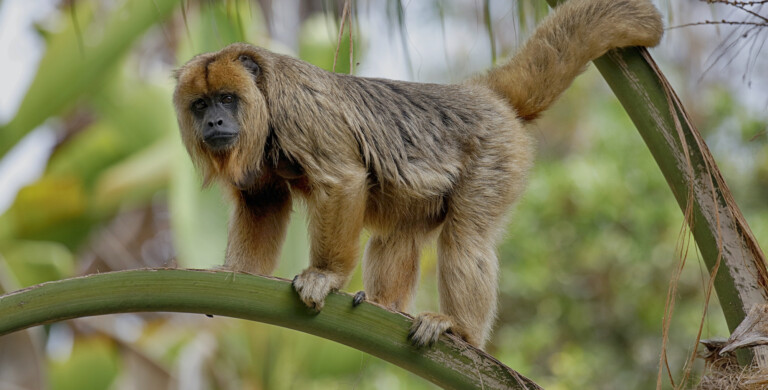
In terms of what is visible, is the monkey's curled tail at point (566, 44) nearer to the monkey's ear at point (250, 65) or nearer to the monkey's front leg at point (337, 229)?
the monkey's front leg at point (337, 229)

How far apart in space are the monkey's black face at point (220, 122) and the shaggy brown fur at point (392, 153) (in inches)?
0.8

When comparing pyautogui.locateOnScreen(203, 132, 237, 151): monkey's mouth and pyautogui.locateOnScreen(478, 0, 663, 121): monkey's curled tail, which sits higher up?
pyautogui.locateOnScreen(478, 0, 663, 121): monkey's curled tail

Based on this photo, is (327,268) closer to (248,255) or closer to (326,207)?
(326,207)

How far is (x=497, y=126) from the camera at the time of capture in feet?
12.2

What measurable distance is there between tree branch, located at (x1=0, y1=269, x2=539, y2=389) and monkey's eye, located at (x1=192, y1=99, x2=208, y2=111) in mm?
1156

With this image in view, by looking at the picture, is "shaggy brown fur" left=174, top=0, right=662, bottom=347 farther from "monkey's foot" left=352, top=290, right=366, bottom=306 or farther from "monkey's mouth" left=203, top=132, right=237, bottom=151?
"monkey's foot" left=352, top=290, right=366, bottom=306

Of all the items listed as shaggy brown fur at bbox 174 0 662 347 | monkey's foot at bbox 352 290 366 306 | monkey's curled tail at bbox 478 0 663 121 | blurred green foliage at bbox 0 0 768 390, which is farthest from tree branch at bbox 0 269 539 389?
blurred green foliage at bbox 0 0 768 390

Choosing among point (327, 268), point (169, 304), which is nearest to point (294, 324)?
point (169, 304)

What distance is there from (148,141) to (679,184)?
7.77 meters

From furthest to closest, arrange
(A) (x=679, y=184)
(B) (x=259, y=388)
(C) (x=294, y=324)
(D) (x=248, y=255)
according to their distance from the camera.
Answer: (B) (x=259, y=388) → (D) (x=248, y=255) → (A) (x=679, y=184) → (C) (x=294, y=324)

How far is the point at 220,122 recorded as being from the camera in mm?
3406

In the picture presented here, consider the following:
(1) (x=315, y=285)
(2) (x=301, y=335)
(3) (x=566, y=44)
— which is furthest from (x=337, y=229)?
(2) (x=301, y=335)

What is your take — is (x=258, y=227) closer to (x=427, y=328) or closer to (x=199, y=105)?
(x=199, y=105)

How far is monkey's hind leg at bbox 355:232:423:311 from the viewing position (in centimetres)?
390
